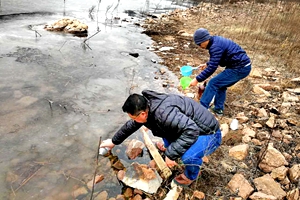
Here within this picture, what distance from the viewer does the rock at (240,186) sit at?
2.40m

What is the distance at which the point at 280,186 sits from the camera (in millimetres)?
2457

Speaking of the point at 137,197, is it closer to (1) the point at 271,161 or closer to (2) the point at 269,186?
(2) the point at 269,186

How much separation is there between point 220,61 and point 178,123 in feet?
5.46

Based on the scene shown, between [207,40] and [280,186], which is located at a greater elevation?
[207,40]

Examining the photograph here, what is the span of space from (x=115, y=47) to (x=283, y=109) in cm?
429

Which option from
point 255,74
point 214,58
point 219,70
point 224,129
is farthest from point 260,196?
point 219,70

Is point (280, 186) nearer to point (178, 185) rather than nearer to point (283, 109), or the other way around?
point (178, 185)

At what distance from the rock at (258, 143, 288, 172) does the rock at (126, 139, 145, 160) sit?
53.9 inches

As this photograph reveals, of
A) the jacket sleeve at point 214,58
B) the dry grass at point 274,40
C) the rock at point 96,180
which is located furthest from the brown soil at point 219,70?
the jacket sleeve at point 214,58

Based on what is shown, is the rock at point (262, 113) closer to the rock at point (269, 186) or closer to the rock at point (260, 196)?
the rock at point (269, 186)

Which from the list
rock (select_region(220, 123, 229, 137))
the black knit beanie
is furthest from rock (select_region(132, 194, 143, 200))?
the black knit beanie

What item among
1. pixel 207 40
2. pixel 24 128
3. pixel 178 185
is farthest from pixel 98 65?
pixel 178 185

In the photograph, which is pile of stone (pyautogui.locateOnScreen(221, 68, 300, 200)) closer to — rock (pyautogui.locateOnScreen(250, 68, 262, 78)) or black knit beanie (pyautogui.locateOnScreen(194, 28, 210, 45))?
rock (pyautogui.locateOnScreen(250, 68, 262, 78))

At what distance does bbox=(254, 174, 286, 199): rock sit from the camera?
2372 mm
